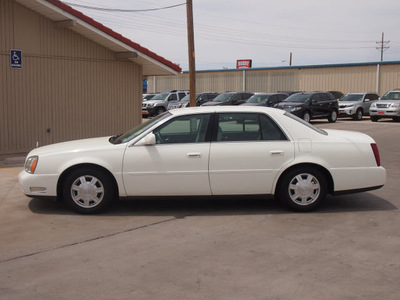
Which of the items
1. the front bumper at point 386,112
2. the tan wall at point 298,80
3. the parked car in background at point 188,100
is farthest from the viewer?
the tan wall at point 298,80

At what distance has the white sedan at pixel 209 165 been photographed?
655cm

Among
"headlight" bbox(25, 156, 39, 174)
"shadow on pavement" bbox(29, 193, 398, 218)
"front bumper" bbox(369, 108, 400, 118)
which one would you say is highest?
"front bumper" bbox(369, 108, 400, 118)

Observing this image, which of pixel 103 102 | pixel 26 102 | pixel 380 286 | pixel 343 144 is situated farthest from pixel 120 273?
pixel 103 102

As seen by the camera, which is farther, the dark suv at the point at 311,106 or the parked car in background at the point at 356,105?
the parked car in background at the point at 356,105

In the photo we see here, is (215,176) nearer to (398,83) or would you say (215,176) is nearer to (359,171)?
(359,171)

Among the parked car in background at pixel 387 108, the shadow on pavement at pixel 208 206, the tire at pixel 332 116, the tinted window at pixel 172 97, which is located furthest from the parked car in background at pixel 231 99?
the shadow on pavement at pixel 208 206

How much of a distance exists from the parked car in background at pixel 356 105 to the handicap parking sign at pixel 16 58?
20416 mm

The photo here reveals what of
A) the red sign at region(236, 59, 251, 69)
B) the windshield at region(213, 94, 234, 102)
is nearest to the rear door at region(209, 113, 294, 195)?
the windshield at region(213, 94, 234, 102)

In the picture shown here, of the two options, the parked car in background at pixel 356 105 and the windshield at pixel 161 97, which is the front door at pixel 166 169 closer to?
the parked car in background at pixel 356 105

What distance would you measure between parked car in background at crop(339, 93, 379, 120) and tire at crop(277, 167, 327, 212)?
22.8 meters

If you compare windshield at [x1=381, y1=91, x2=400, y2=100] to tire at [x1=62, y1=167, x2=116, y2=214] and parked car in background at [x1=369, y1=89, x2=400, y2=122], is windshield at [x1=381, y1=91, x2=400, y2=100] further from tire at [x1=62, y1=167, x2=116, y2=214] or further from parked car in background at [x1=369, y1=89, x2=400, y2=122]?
tire at [x1=62, y1=167, x2=116, y2=214]

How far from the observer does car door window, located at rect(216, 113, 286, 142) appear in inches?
265

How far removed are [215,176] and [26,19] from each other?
816 centimetres

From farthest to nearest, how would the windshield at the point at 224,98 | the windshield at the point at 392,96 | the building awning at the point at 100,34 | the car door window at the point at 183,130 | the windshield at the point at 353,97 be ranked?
1. the windshield at the point at 353,97
2. the windshield at the point at 224,98
3. the windshield at the point at 392,96
4. the building awning at the point at 100,34
5. the car door window at the point at 183,130
